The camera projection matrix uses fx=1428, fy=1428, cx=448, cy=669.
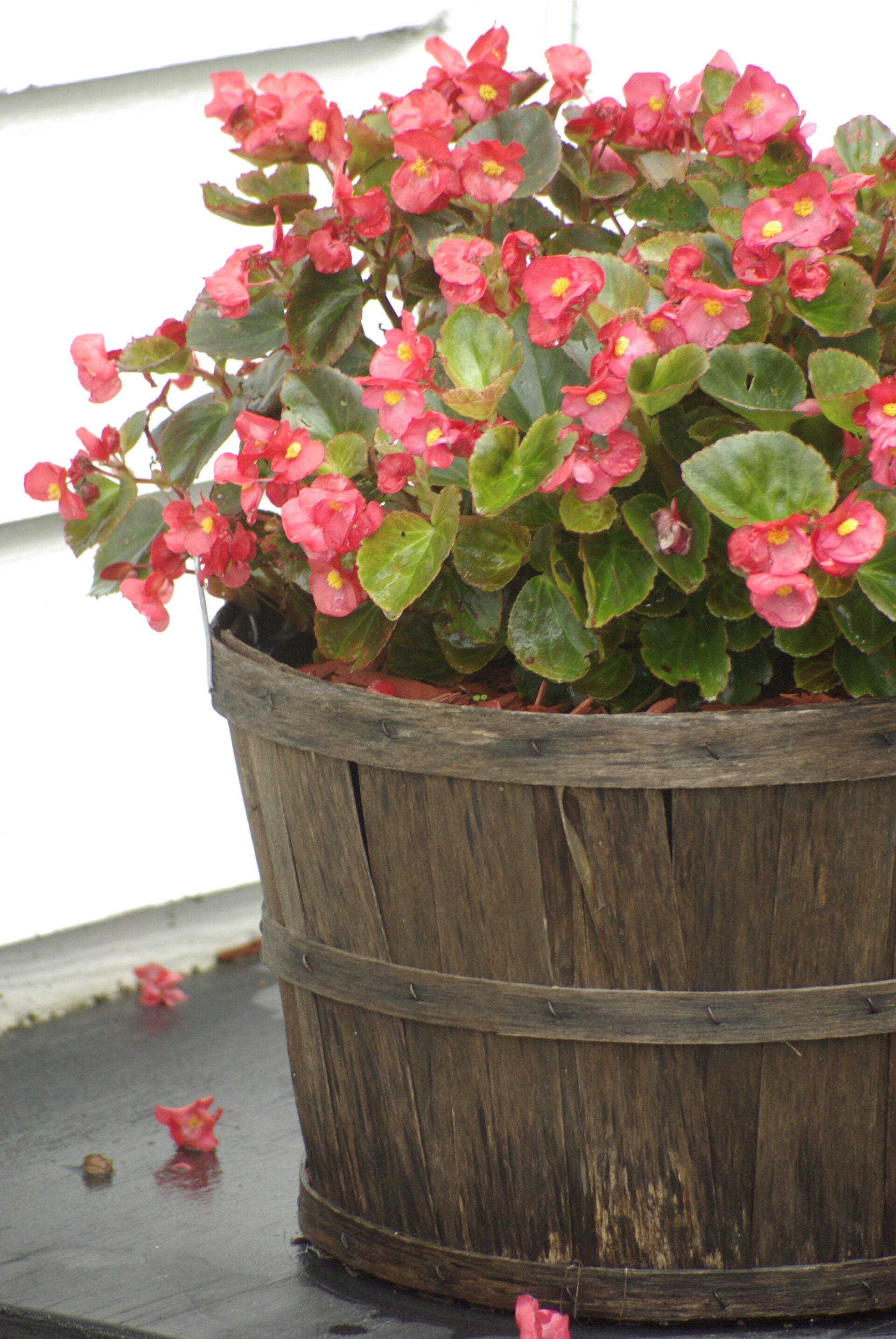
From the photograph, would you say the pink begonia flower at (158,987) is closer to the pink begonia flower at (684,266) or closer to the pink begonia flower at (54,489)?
the pink begonia flower at (54,489)

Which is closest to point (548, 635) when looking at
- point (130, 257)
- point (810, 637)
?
point (810, 637)

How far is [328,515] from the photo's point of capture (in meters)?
0.84

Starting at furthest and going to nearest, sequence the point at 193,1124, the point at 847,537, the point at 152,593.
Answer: the point at 193,1124, the point at 152,593, the point at 847,537

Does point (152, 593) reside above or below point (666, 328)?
below

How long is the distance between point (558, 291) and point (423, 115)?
0.18 metres

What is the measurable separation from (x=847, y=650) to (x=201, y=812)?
1040 millimetres

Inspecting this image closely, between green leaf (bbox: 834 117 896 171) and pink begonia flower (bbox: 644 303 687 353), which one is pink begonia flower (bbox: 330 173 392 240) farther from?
green leaf (bbox: 834 117 896 171)

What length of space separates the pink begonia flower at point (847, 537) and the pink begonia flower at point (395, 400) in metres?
0.24

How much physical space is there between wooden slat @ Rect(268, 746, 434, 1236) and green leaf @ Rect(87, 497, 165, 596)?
194 millimetres

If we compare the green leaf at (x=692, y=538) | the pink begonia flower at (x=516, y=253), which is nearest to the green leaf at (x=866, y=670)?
the green leaf at (x=692, y=538)

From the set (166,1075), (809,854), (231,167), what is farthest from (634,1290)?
(231,167)

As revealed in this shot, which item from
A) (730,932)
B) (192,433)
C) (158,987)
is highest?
(192,433)

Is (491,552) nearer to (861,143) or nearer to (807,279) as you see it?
(807,279)

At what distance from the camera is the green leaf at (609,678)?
3.03ft
